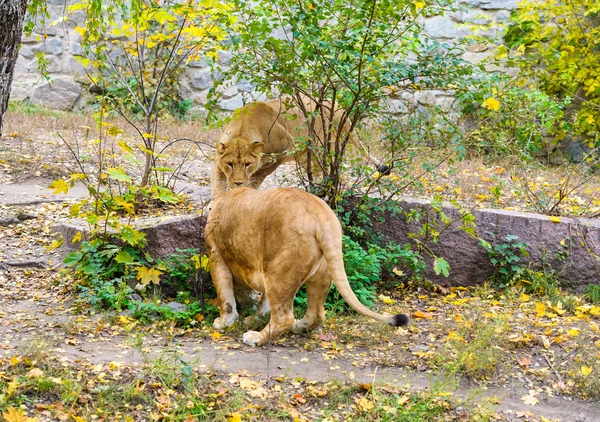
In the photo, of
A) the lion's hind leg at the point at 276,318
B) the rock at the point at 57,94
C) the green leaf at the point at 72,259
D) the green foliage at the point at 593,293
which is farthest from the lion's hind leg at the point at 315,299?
the rock at the point at 57,94

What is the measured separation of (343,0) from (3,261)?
355 cm

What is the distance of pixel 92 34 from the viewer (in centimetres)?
611

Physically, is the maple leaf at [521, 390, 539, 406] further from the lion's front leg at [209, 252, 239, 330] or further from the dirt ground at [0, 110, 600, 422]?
the lion's front leg at [209, 252, 239, 330]

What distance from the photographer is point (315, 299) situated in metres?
5.16

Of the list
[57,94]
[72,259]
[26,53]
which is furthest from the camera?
[57,94]

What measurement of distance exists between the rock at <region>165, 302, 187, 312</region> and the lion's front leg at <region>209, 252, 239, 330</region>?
34 centimetres

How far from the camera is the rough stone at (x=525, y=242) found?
673 cm

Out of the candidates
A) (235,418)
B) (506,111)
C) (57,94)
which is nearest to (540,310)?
(506,111)

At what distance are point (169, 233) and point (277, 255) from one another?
156 cm

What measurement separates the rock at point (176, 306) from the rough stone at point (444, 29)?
7.92 metres

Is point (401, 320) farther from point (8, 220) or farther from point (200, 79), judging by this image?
point (200, 79)

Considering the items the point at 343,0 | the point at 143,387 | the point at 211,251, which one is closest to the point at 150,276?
the point at 211,251

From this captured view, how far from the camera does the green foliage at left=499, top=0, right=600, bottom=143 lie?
36.7ft

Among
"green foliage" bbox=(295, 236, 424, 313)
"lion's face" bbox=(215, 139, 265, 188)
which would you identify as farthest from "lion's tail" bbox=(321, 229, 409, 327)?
"lion's face" bbox=(215, 139, 265, 188)
